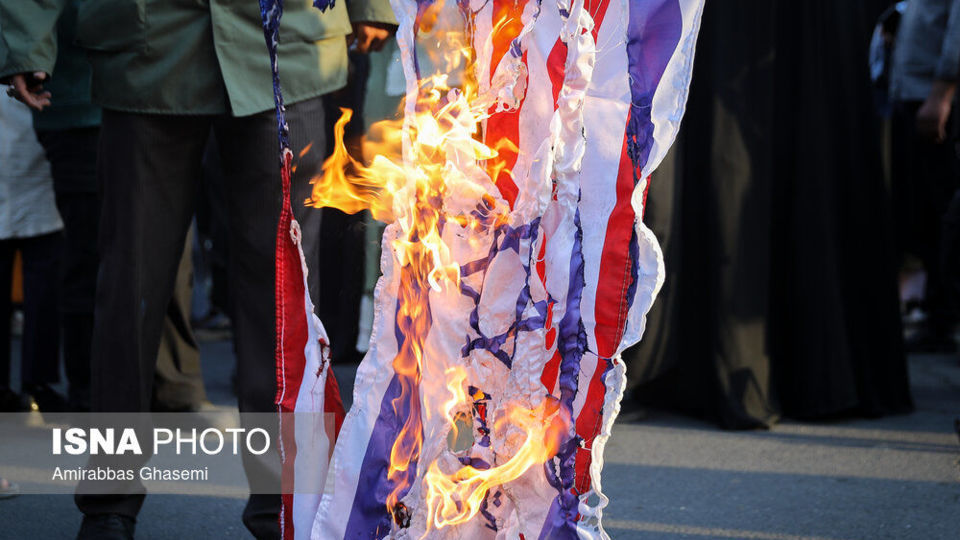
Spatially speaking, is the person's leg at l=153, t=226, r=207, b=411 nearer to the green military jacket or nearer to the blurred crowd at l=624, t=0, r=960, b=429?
the green military jacket

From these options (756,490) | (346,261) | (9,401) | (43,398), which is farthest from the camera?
(346,261)

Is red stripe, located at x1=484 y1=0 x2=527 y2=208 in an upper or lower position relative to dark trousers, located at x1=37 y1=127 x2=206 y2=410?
upper

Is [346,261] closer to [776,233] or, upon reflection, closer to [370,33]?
[776,233]

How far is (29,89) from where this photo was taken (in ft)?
8.00

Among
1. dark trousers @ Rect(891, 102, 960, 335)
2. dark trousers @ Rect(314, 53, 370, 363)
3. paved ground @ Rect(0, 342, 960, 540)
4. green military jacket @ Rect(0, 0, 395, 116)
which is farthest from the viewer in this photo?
dark trousers @ Rect(891, 102, 960, 335)

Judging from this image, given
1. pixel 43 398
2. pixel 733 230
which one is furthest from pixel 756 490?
pixel 43 398

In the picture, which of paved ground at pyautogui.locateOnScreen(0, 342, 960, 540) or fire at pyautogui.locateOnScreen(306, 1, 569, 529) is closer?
fire at pyautogui.locateOnScreen(306, 1, 569, 529)

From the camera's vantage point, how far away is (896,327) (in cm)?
384

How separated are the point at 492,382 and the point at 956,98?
2341 mm

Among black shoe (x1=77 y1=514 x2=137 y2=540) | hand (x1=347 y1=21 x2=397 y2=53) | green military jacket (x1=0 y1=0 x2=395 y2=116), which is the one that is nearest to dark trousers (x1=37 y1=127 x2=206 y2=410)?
black shoe (x1=77 y1=514 x2=137 y2=540)

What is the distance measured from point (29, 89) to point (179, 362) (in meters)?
1.31

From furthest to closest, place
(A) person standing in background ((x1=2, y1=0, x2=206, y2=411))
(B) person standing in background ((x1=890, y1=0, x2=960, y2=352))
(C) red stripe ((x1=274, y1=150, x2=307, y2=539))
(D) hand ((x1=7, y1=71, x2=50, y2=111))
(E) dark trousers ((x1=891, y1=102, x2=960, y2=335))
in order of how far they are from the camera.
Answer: (E) dark trousers ((x1=891, y1=102, x2=960, y2=335)), (B) person standing in background ((x1=890, y1=0, x2=960, y2=352)), (A) person standing in background ((x1=2, y1=0, x2=206, y2=411)), (D) hand ((x1=7, y1=71, x2=50, y2=111)), (C) red stripe ((x1=274, y1=150, x2=307, y2=539))

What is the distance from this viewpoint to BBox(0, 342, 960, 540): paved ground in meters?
2.58

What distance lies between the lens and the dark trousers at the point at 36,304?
378 centimetres
